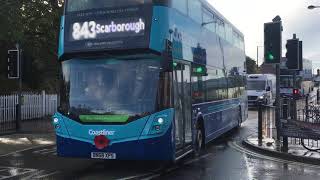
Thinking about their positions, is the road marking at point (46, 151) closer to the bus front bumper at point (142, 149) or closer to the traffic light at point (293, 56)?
the bus front bumper at point (142, 149)

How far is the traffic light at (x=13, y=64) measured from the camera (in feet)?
70.3

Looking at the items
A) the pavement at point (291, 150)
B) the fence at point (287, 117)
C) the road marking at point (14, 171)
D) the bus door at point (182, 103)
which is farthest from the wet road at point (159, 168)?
the fence at point (287, 117)

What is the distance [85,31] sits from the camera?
11.0m

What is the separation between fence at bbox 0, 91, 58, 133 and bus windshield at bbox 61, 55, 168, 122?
11.6 meters

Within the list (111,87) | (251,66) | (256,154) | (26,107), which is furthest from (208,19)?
(251,66)

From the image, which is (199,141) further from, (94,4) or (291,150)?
(94,4)

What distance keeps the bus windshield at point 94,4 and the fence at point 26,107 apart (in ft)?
38.2

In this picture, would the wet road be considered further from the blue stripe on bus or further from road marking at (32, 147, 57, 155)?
the blue stripe on bus

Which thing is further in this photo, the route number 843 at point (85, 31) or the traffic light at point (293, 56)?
the traffic light at point (293, 56)

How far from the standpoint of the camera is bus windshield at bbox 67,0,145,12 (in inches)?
429

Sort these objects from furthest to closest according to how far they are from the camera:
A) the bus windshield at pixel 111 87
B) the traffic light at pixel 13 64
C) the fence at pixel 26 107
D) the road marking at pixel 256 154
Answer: the fence at pixel 26 107 → the traffic light at pixel 13 64 → the road marking at pixel 256 154 → the bus windshield at pixel 111 87

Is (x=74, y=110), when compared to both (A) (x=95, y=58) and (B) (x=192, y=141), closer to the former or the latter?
(A) (x=95, y=58)

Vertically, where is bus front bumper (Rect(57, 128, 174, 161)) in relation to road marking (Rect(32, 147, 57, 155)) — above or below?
above

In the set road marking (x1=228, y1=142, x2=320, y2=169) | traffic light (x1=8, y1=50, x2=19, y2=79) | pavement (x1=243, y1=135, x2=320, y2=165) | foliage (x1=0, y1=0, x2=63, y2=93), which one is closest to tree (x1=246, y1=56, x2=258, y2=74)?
foliage (x1=0, y1=0, x2=63, y2=93)
